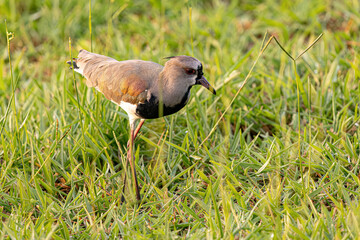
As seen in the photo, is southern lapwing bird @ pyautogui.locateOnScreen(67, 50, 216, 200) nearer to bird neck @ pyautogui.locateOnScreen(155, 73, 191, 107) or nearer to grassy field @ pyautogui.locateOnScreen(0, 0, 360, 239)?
bird neck @ pyautogui.locateOnScreen(155, 73, 191, 107)

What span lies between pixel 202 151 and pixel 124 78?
855 mm

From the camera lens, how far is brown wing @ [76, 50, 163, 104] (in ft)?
9.84

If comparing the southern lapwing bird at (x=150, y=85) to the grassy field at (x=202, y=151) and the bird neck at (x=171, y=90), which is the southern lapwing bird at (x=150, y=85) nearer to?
the bird neck at (x=171, y=90)

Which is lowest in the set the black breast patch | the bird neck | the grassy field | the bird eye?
the grassy field

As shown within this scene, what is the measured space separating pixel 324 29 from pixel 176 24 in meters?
1.72

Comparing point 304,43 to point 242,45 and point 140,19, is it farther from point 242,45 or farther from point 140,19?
point 140,19

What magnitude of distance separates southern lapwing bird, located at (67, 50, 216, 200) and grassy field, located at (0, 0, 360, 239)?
0.77 ft

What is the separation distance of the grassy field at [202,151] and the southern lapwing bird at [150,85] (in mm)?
236

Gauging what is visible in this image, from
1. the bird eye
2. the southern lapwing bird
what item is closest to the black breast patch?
the southern lapwing bird

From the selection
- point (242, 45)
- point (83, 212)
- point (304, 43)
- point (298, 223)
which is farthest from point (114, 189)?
point (304, 43)

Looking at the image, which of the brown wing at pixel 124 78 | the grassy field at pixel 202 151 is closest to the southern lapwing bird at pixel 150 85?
the brown wing at pixel 124 78

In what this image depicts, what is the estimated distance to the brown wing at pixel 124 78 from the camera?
118 inches

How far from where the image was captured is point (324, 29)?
5281mm

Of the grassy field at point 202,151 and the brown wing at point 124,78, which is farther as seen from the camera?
the brown wing at point 124,78
